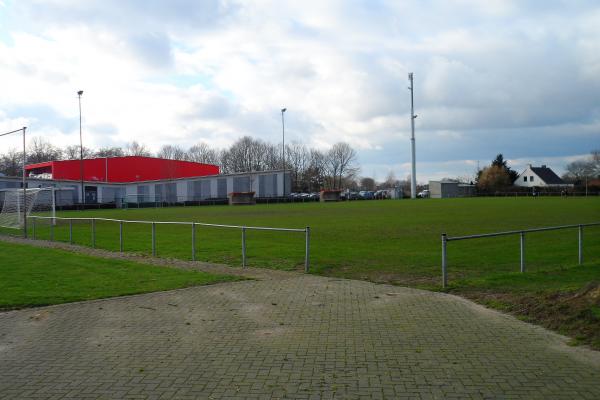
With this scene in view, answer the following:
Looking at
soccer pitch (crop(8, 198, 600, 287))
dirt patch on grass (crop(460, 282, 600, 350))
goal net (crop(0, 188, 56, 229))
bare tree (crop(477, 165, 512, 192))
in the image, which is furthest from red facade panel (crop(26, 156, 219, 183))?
dirt patch on grass (crop(460, 282, 600, 350))

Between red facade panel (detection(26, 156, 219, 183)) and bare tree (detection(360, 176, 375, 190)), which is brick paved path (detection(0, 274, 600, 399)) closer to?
red facade panel (detection(26, 156, 219, 183))

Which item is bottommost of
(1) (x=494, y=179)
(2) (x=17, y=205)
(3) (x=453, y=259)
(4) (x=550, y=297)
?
(3) (x=453, y=259)

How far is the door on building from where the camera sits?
7588 centimetres

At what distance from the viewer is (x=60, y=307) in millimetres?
8016

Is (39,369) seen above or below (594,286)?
below

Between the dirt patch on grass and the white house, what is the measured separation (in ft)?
378

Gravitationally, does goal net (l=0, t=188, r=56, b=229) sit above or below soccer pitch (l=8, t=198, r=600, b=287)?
above

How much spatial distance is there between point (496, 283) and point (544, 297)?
2028 millimetres

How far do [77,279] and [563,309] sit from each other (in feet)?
29.3

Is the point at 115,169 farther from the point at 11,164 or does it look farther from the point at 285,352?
the point at 285,352

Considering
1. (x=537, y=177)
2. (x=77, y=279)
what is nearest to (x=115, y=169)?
(x=77, y=279)

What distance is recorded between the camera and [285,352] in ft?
18.4

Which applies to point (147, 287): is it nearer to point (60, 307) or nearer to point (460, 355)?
point (60, 307)

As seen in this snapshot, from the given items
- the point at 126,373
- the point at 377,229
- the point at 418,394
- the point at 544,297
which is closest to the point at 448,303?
the point at 544,297
